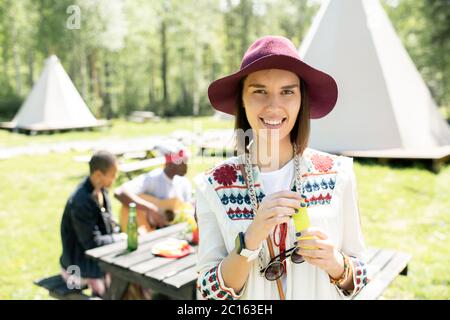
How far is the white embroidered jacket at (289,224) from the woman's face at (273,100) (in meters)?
0.19

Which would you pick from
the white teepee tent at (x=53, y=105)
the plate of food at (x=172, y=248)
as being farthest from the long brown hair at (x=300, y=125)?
the white teepee tent at (x=53, y=105)

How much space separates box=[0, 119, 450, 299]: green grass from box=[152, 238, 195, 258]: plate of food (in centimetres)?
173

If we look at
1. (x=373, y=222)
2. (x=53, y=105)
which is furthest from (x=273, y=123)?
(x=53, y=105)

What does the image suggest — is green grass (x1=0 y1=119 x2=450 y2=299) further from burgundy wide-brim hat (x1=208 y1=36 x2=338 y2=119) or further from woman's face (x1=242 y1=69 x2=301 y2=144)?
woman's face (x1=242 y1=69 x2=301 y2=144)

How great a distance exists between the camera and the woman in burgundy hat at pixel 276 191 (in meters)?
1.47

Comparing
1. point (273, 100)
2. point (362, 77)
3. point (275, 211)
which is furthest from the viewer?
point (362, 77)

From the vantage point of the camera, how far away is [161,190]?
185 inches

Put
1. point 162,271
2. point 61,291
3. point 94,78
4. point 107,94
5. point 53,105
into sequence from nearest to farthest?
point 162,271 < point 61,291 < point 53,105 < point 94,78 < point 107,94

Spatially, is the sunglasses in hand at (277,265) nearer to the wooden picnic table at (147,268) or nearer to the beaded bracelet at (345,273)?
the beaded bracelet at (345,273)

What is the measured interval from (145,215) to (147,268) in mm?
1558

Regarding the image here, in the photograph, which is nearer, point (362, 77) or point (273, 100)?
point (273, 100)

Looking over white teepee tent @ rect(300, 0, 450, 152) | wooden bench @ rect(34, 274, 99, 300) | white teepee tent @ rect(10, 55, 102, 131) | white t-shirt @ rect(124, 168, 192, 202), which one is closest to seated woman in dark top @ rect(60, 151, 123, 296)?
wooden bench @ rect(34, 274, 99, 300)

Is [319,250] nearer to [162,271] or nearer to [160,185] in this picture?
[162,271]
